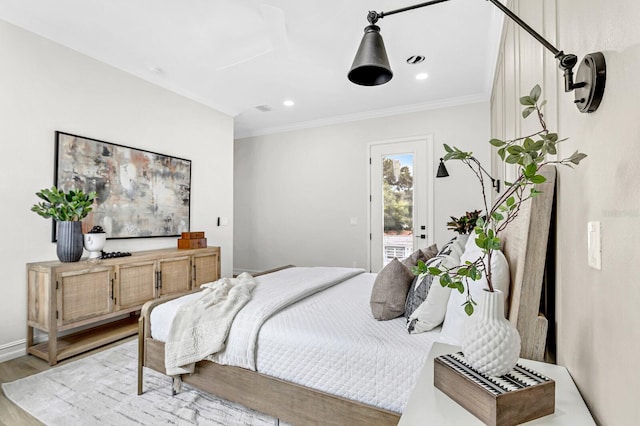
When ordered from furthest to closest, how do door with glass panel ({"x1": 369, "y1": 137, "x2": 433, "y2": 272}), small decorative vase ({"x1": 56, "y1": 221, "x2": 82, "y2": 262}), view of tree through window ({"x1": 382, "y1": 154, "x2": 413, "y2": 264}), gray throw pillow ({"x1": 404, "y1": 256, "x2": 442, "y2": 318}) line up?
view of tree through window ({"x1": 382, "y1": 154, "x2": 413, "y2": 264}) → door with glass panel ({"x1": 369, "y1": 137, "x2": 433, "y2": 272}) → small decorative vase ({"x1": 56, "y1": 221, "x2": 82, "y2": 262}) → gray throw pillow ({"x1": 404, "y1": 256, "x2": 442, "y2": 318})

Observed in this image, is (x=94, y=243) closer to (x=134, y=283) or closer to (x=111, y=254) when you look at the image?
(x=111, y=254)

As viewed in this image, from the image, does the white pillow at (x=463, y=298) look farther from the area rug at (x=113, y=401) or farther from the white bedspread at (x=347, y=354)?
the area rug at (x=113, y=401)

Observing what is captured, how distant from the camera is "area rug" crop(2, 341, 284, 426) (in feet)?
6.11

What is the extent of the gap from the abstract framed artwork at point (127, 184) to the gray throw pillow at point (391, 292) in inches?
115

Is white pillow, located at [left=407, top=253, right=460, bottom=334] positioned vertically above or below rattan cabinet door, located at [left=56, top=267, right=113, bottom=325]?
above

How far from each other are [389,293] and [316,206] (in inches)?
148

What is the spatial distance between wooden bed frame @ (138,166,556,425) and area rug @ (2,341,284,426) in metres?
0.16

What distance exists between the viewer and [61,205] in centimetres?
274

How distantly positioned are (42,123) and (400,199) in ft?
13.7

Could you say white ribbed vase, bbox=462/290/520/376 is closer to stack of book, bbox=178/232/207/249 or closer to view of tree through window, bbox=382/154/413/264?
stack of book, bbox=178/232/207/249

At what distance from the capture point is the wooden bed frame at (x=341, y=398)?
3.44 ft

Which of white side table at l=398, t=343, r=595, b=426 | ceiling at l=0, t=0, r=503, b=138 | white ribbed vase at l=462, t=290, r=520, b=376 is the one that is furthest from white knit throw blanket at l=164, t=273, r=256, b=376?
ceiling at l=0, t=0, r=503, b=138

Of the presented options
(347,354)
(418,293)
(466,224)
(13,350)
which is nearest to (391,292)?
(418,293)

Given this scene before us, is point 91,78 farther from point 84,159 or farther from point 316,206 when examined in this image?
point 316,206
